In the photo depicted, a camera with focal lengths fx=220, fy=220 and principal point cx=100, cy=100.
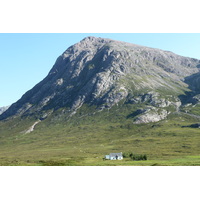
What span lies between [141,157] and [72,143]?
4739 inches

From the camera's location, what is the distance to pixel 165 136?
193 meters
